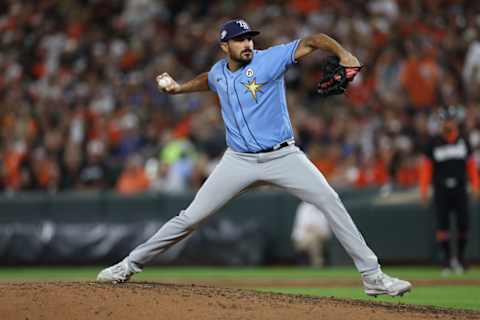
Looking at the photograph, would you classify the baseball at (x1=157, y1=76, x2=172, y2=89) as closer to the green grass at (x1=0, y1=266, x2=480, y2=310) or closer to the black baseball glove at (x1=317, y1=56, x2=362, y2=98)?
the black baseball glove at (x1=317, y1=56, x2=362, y2=98)

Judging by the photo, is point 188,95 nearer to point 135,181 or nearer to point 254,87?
point 135,181

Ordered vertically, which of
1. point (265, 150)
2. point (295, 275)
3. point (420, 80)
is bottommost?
point (295, 275)

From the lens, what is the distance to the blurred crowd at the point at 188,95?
15148 millimetres

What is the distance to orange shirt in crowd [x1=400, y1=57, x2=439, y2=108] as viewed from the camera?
50.3 ft

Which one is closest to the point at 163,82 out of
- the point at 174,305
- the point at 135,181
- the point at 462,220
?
the point at 174,305

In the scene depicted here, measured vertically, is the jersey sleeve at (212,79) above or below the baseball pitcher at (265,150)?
above

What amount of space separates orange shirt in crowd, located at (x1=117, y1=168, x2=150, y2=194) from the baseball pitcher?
9269 millimetres

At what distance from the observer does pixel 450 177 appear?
12781mm

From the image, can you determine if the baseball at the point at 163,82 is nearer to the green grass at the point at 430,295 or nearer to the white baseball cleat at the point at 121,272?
the white baseball cleat at the point at 121,272

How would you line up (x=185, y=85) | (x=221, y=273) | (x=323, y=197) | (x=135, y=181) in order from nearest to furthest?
1. (x=323, y=197)
2. (x=185, y=85)
3. (x=221, y=273)
4. (x=135, y=181)

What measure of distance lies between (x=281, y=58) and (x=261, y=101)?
348 millimetres

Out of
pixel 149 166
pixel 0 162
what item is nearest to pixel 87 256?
pixel 149 166

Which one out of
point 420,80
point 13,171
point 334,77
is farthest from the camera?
point 13,171

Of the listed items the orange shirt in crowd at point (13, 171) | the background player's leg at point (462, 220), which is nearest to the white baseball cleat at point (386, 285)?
the background player's leg at point (462, 220)
